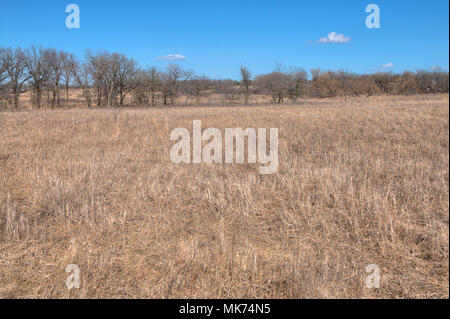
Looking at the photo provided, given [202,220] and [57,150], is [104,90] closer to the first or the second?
[57,150]

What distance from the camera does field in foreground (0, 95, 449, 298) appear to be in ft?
10.3

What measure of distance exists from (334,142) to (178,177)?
20.3 ft

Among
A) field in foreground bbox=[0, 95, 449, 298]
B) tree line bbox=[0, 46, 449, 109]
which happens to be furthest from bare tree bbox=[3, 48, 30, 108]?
field in foreground bbox=[0, 95, 449, 298]

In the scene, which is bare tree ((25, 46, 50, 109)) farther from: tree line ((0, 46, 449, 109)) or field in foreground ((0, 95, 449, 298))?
field in foreground ((0, 95, 449, 298))

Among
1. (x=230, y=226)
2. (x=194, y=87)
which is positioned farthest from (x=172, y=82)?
(x=230, y=226)

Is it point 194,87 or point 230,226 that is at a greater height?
point 194,87

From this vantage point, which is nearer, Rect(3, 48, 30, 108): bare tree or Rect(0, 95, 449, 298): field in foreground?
Rect(0, 95, 449, 298): field in foreground

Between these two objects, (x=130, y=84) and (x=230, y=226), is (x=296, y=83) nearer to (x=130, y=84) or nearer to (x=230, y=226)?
(x=130, y=84)

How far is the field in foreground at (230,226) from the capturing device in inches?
124

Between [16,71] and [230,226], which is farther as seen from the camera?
[16,71]

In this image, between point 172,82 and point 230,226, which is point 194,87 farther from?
point 230,226

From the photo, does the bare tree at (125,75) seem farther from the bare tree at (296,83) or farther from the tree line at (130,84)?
the bare tree at (296,83)

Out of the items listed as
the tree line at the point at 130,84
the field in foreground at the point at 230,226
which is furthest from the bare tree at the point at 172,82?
the field in foreground at the point at 230,226

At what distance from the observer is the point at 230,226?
4574 mm
